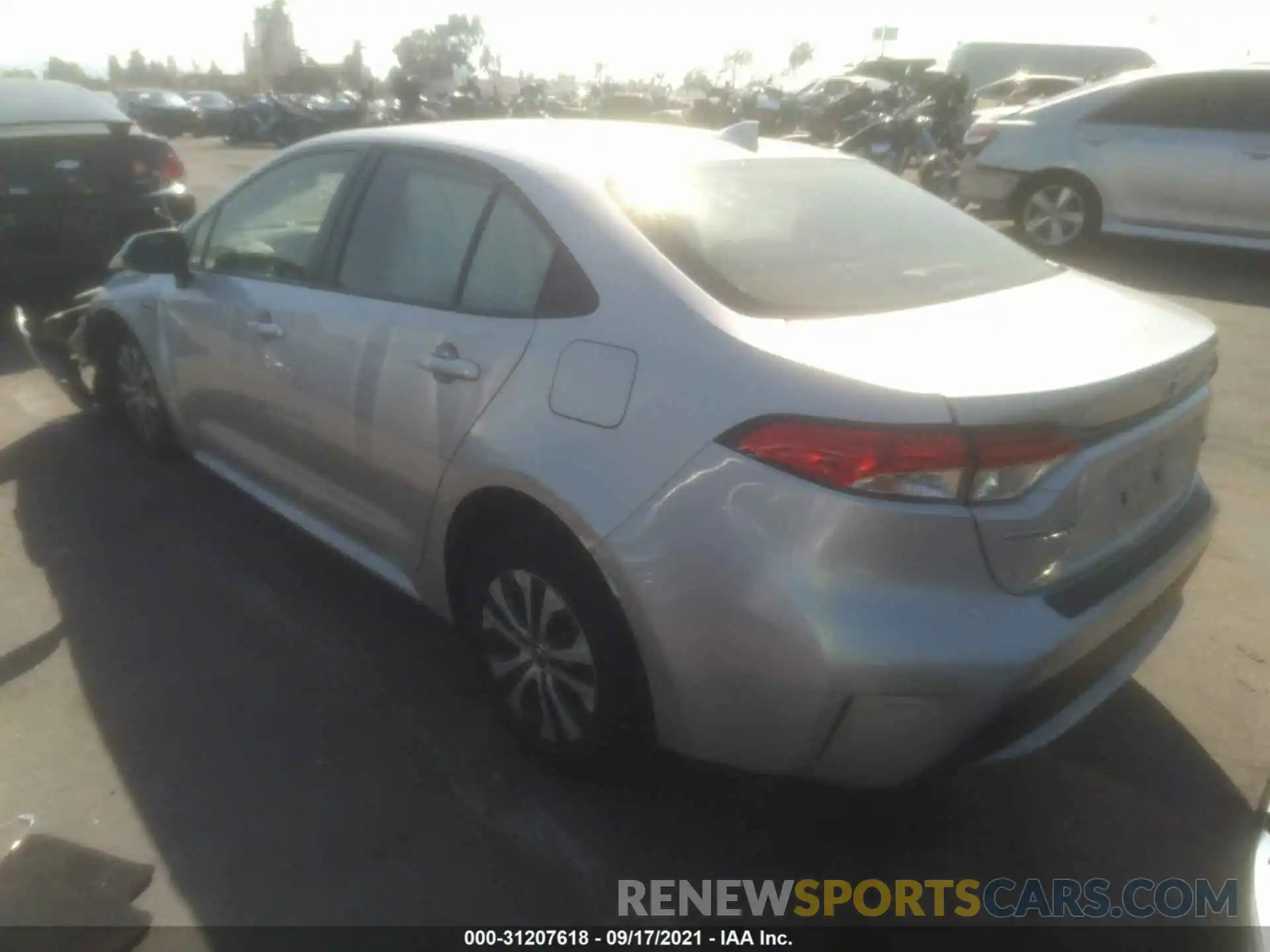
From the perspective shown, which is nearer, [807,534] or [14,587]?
[807,534]

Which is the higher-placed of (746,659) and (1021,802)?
(746,659)

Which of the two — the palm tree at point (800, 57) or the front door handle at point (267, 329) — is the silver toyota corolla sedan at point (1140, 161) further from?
the palm tree at point (800, 57)

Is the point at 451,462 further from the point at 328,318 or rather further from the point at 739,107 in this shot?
the point at 739,107

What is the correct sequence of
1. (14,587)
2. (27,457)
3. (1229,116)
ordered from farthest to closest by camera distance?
(1229,116) → (27,457) → (14,587)

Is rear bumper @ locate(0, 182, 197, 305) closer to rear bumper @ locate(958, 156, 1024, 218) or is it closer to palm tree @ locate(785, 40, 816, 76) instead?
rear bumper @ locate(958, 156, 1024, 218)

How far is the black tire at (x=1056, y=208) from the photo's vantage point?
898 centimetres

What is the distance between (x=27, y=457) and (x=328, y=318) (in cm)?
254

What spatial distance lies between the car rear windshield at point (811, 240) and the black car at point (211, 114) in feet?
97.0

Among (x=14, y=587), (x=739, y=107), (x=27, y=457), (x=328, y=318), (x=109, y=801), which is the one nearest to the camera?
(x=109, y=801)

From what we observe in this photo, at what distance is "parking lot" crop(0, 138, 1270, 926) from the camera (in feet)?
8.06

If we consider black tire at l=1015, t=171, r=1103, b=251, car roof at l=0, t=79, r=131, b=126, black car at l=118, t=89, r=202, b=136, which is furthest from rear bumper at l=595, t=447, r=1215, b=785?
black car at l=118, t=89, r=202, b=136

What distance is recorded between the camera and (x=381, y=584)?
375 centimetres

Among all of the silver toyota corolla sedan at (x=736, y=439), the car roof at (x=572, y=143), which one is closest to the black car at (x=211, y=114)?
the car roof at (x=572, y=143)

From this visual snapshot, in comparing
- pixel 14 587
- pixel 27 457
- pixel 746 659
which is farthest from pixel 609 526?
pixel 27 457
